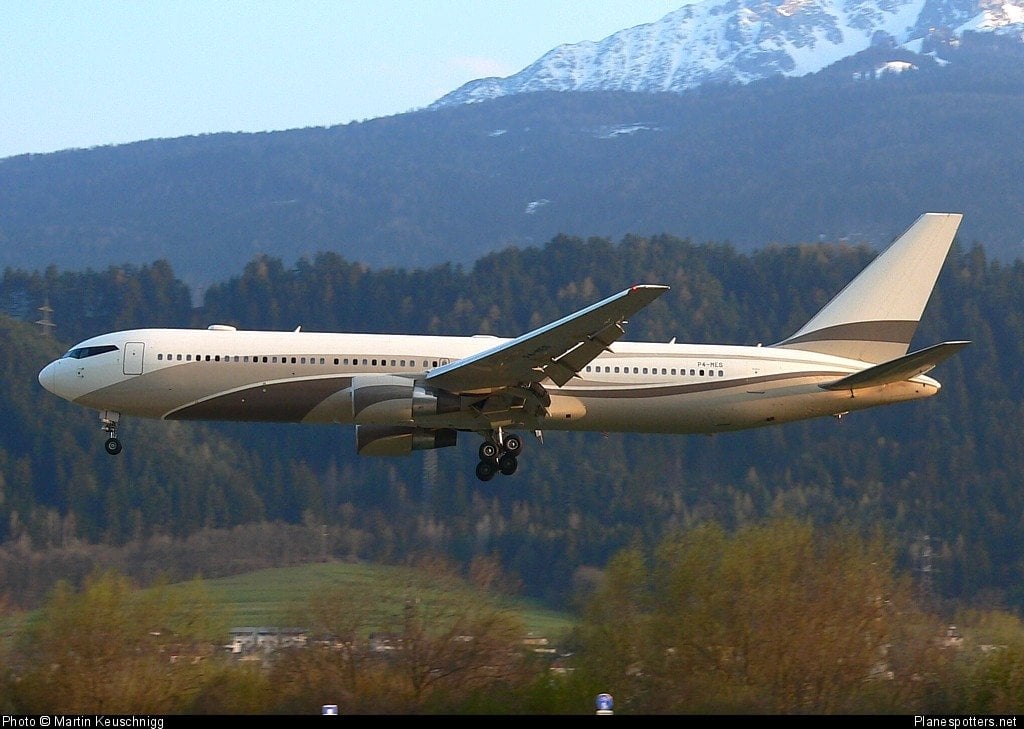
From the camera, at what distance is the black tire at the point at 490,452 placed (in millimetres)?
39625

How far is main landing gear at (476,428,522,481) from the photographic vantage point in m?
39.5

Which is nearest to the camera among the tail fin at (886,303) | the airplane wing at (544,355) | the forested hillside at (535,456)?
the airplane wing at (544,355)

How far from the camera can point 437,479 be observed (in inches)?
3359

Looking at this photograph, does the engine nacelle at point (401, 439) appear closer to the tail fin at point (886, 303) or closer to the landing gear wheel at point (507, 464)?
the landing gear wheel at point (507, 464)

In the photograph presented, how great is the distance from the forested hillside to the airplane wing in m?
28.8

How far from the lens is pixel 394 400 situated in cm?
3728

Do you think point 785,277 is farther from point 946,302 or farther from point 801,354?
point 801,354

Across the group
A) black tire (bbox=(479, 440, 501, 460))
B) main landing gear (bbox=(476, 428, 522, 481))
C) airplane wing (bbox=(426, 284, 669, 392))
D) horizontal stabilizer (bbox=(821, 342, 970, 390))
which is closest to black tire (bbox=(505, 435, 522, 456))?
main landing gear (bbox=(476, 428, 522, 481))

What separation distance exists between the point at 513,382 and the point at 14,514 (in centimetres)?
5246

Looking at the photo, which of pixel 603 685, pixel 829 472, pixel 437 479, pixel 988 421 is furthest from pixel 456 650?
pixel 988 421

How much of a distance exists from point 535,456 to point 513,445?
2163 inches

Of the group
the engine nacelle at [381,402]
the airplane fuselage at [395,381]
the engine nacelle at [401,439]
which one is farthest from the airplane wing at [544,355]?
the engine nacelle at [401,439]

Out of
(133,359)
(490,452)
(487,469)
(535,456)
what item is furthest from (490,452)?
(535,456)

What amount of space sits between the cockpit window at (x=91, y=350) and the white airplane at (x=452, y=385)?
5 centimetres
